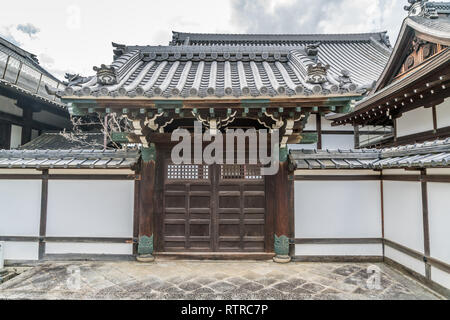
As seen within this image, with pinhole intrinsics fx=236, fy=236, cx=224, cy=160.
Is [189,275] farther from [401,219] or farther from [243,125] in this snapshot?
[401,219]

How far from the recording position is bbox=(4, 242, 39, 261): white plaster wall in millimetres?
5617

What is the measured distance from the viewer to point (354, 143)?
9.20 metres

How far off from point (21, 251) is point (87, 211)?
1840mm

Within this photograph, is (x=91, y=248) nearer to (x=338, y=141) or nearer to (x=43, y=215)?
(x=43, y=215)

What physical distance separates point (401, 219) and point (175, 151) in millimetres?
5278

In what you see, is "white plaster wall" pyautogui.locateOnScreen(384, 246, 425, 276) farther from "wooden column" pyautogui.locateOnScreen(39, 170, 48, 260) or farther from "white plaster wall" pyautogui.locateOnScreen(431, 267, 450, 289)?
"wooden column" pyautogui.locateOnScreen(39, 170, 48, 260)

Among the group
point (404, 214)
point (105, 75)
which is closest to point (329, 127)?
point (404, 214)

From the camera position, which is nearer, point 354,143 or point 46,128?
point 354,143

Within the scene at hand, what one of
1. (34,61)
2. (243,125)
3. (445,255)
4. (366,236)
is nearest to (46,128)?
(34,61)

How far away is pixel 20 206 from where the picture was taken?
5680mm

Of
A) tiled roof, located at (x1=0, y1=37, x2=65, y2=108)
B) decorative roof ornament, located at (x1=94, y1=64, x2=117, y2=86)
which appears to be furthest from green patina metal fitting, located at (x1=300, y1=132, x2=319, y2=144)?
tiled roof, located at (x1=0, y1=37, x2=65, y2=108)

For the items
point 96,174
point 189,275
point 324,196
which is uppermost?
point 96,174

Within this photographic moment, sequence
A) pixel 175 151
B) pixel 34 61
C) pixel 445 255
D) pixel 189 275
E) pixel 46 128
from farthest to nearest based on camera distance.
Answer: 1. pixel 34 61
2. pixel 46 128
3. pixel 175 151
4. pixel 189 275
5. pixel 445 255

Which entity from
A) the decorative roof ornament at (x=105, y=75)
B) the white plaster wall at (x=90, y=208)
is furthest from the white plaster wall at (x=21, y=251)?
the decorative roof ornament at (x=105, y=75)
